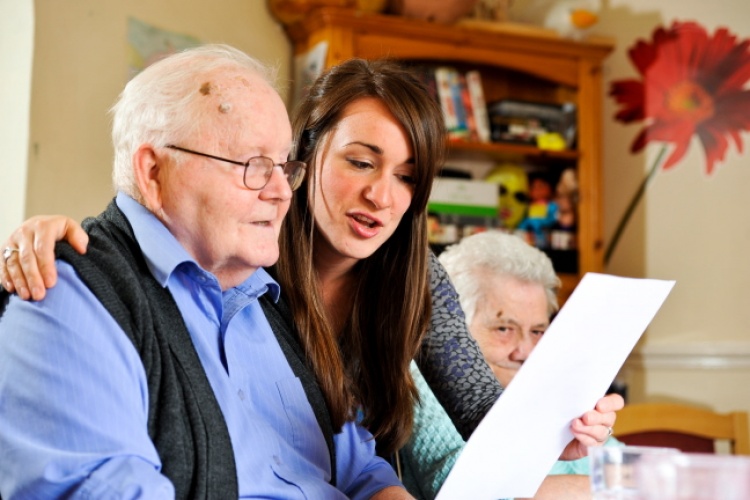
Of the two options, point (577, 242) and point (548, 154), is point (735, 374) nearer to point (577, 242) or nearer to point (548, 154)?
point (577, 242)

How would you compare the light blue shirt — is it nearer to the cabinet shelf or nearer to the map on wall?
the map on wall

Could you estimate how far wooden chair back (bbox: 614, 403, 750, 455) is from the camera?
96.0 inches

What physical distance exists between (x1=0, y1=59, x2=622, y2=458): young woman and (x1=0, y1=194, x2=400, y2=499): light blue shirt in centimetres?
18

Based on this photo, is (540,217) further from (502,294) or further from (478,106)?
(502,294)

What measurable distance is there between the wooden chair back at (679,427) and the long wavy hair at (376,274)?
44.3 inches

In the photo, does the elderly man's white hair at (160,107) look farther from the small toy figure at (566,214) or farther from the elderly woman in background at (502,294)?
the small toy figure at (566,214)

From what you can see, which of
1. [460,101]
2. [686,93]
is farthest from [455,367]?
[686,93]

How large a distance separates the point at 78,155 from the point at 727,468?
7.49 feet

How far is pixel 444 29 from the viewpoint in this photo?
335 centimetres

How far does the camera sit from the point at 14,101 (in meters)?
2.52

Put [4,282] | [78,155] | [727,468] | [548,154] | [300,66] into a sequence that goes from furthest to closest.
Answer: [548,154]
[300,66]
[78,155]
[4,282]
[727,468]

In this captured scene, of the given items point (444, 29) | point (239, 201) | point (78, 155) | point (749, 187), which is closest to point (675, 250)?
point (749, 187)

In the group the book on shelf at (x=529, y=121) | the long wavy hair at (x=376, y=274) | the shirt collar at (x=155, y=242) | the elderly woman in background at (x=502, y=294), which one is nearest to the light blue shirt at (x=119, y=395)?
the shirt collar at (x=155, y=242)

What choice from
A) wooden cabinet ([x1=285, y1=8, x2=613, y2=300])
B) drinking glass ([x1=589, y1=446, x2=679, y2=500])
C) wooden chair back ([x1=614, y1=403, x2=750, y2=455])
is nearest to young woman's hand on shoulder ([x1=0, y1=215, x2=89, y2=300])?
drinking glass ([x1=589, y1=446, x2=679, y2=500])
